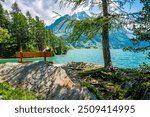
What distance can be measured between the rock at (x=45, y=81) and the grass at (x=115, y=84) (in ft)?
3.10

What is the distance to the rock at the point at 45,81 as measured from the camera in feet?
38.8

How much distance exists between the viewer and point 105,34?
18078mm

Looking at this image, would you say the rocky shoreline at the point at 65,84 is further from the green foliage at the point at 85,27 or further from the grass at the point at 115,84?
the green foliage at the point at 85,27

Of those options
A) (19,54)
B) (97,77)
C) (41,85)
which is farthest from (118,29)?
(19,54)

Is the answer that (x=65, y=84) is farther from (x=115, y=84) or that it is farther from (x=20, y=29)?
(x=20, y=29)

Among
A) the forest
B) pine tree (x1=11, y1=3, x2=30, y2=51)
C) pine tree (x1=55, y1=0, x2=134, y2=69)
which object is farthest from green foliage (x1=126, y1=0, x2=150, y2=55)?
pine tree (x1=11, y1=3, x2=30, y2=51)

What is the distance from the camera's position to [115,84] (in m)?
15.0

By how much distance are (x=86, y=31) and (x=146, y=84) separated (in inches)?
182

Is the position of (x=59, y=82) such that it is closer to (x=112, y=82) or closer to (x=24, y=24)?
(x=112, y=82)

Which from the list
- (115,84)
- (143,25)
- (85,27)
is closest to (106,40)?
(85,27)

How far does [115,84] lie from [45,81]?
152 inches

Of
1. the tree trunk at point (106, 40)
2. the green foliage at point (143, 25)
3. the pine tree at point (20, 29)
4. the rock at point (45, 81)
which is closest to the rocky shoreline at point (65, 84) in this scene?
the rock at point (45, 81)

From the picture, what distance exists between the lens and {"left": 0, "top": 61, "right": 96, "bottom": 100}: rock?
11.8 metres

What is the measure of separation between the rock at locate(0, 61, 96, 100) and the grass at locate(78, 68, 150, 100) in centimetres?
94
